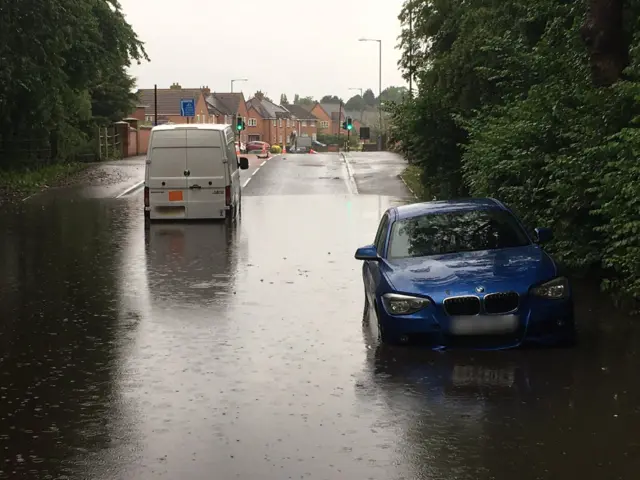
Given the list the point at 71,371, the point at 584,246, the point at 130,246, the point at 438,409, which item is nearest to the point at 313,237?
the point at 130,246

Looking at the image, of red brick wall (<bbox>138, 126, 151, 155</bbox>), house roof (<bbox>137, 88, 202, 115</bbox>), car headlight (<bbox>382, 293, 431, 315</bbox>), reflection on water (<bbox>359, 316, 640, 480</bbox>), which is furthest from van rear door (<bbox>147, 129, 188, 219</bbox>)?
house roof (<bbox>137, 88, 202, 115</bbox>)

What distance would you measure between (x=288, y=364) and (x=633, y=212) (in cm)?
396

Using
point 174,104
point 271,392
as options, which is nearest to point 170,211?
point 271,392

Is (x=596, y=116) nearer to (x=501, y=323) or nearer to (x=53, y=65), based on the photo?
(x=501, y=323)

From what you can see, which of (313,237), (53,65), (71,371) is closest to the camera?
(71,371)

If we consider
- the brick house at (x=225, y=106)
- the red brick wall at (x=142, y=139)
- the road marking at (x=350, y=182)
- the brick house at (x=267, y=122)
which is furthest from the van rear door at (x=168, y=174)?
the brick house at (x=267, y=122)

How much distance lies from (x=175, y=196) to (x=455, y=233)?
1360 centimetres

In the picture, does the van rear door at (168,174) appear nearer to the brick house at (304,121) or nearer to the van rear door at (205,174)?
the van rear door at (205,174)

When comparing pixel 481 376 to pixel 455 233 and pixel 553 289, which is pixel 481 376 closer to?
pixel 553 289

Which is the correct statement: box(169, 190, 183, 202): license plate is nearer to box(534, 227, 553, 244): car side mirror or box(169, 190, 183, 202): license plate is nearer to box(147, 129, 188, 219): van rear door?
box(147, 129, 188, 219): van rear door

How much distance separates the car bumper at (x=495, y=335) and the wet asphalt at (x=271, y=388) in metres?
0.13

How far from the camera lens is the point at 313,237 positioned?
796 inches

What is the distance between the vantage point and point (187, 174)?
76.0 ft

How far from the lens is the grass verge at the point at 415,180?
101ft
